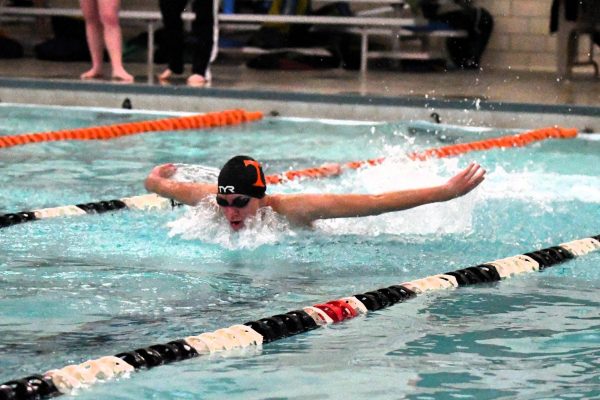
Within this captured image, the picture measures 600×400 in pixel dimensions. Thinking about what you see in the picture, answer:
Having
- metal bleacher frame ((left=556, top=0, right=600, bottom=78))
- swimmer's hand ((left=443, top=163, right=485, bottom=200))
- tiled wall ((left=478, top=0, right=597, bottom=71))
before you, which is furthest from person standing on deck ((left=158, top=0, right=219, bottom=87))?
swimmer's hand ((left=443, top=163, right=485, bottom=200))

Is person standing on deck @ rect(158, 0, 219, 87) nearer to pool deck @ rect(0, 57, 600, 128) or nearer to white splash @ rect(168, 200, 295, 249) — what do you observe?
pool deck @ rect(0, 57, 600, 128)

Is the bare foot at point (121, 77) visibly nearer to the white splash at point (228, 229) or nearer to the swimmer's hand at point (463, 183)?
the white splash at point (228, 229)

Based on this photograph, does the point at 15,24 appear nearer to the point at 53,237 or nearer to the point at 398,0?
the point at 398,0

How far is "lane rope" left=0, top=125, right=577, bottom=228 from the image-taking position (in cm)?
560

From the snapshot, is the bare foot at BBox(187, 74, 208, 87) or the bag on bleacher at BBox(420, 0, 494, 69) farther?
the bag on bleacher at BBox(420, 0, 494, 69)

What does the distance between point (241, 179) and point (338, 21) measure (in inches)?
264

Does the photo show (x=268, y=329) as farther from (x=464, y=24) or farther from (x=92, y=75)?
(x=464, y=24)

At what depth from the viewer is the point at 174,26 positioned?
415 inches

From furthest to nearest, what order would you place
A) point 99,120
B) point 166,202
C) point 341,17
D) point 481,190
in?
1. point 341,17
2. point 99,120
3. point 481,190
4. point 166,202

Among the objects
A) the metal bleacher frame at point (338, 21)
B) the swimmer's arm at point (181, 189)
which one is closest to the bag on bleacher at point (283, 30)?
the metal bleacher frame at point (338, 21)

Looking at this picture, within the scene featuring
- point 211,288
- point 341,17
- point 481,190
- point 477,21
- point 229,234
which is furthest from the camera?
point 477,21

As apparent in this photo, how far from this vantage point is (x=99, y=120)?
30.3 ft

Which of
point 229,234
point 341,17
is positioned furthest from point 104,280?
point 341,17

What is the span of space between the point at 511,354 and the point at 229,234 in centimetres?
174
